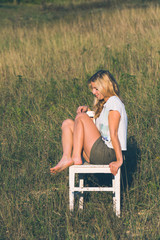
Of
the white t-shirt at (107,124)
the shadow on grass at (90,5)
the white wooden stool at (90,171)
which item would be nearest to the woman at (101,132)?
the white t-shirt at (107,124)

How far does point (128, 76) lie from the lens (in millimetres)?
5699

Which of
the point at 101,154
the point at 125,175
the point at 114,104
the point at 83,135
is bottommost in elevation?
the point at 125,175

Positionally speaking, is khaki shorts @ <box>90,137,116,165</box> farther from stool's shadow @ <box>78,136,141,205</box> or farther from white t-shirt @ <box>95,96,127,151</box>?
stool's shadow @ <box>78,136,141,205</box>

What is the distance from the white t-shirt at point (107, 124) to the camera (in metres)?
3.22

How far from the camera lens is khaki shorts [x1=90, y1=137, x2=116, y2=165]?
11.0 feet

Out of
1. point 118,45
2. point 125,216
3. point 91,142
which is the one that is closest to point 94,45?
point 118,45

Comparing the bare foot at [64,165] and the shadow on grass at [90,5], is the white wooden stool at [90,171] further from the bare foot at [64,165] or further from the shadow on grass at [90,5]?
the shadow on grass at [90,5]

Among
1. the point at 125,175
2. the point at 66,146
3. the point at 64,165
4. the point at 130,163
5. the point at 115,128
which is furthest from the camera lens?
the point at 130,163

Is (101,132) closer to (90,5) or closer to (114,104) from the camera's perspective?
(114,104)

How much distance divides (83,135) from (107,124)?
0.77 feet

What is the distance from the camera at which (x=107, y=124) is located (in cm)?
341

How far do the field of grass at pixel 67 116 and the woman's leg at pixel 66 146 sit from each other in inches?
9.1

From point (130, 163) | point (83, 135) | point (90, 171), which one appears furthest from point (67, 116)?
point (90, 171)

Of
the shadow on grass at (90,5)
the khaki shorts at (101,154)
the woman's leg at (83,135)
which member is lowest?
the khaki shorts at (101,154)
